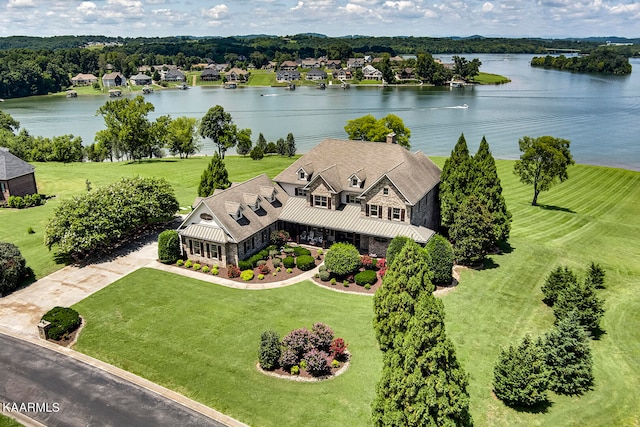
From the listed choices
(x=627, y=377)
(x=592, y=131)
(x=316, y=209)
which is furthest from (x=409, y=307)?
(x=592, y=131)

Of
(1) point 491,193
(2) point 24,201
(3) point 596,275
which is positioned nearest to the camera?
(3) point 596,275

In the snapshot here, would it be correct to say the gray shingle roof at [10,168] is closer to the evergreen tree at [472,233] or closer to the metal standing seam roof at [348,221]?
the metal standing seam roof at [348,221]

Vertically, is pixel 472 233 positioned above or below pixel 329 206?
below

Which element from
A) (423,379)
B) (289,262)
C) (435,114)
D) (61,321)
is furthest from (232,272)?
(435,114)

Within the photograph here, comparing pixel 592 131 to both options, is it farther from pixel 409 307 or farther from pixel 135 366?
pixel 135 366

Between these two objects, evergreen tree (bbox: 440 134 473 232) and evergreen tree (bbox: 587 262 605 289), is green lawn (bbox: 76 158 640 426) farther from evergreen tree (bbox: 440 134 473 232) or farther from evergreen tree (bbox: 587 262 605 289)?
evergreen tree (bbox: 440 134 473 232)

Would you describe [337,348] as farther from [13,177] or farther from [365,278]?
[13,177]
